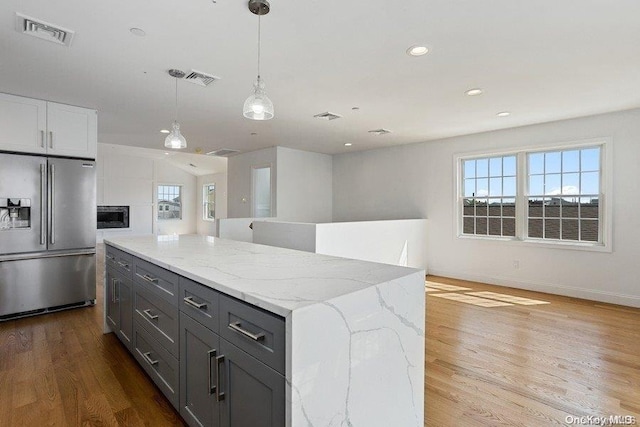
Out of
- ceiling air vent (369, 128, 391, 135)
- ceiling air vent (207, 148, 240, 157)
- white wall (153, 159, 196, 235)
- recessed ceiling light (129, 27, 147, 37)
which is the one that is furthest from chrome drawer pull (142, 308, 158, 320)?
white wall (153, 159, 196, 235)

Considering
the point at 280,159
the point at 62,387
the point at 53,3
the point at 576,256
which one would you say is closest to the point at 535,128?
the point at 576,256

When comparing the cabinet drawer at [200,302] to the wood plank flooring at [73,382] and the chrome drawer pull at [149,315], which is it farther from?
the wood plank flooring at [73,382]

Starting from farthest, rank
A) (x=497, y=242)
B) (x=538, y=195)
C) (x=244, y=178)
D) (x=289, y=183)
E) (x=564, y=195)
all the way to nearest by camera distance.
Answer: (x=244, y=178) < (x=289, y=183) < (x=497, y=242) < (x=538, y=195) < (x=564, y=195)

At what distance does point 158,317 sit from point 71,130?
322cm

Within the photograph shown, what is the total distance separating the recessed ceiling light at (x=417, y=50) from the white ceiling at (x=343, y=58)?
0.19ft

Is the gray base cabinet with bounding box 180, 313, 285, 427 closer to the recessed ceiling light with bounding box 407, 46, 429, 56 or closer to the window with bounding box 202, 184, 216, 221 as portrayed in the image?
Answer: the recessed ceiling light with bounding box 407, 46, 429, 56

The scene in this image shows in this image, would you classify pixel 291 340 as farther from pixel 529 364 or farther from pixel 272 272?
pixel 529 364

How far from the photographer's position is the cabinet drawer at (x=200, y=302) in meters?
1.49

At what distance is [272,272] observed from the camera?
1656mm

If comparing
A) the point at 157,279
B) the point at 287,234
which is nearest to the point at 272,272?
the point at 157,279

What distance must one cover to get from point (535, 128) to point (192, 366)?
17.8 ft

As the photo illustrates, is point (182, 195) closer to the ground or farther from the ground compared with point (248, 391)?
farther from the ground

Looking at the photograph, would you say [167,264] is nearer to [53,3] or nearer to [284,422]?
[284,422]

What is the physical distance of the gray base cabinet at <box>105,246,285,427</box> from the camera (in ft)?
3.92
